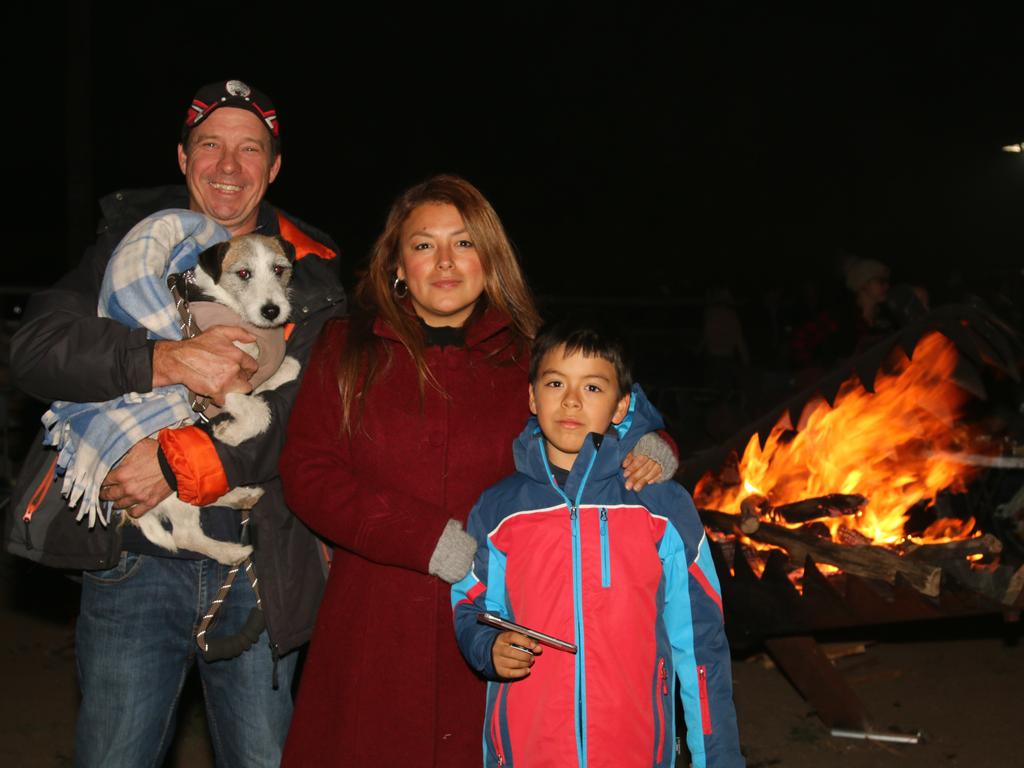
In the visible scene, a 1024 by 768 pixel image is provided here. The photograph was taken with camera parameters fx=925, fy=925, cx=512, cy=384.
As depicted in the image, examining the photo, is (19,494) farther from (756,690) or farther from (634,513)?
(756,690)

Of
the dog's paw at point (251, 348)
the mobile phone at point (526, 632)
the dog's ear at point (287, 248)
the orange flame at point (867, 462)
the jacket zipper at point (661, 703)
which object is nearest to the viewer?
the mobile phone at point (526, 632)

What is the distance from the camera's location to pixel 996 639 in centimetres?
563

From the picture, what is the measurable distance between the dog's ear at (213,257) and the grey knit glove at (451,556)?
44.9 inches

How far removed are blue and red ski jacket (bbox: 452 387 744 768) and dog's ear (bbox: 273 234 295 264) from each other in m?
1.02

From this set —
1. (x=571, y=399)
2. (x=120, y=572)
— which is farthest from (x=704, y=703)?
(x=120, y=572)

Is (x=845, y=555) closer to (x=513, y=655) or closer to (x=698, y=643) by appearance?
(x=698, y=643)

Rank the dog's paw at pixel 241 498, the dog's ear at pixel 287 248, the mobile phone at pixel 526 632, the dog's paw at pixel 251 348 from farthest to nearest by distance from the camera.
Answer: the dog's ear at pixel 287 248
the dog's paw at pixel 251 348
the dog's paw at pixel 241 498
the mobile phone at pixel 526 632

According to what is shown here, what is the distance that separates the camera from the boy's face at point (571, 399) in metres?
2.35

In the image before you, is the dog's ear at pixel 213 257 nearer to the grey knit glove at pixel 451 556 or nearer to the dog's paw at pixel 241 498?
the dog's paw at pixel 241 498

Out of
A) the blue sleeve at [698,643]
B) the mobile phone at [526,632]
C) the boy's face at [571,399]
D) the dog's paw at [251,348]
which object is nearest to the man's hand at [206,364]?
the dog's paw at [251,348]

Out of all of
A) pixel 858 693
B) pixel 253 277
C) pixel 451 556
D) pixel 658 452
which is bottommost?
pixel 858 693

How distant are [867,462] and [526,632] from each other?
3.62 metres

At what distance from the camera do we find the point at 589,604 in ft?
7.18

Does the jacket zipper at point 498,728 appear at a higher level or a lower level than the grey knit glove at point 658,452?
lower
